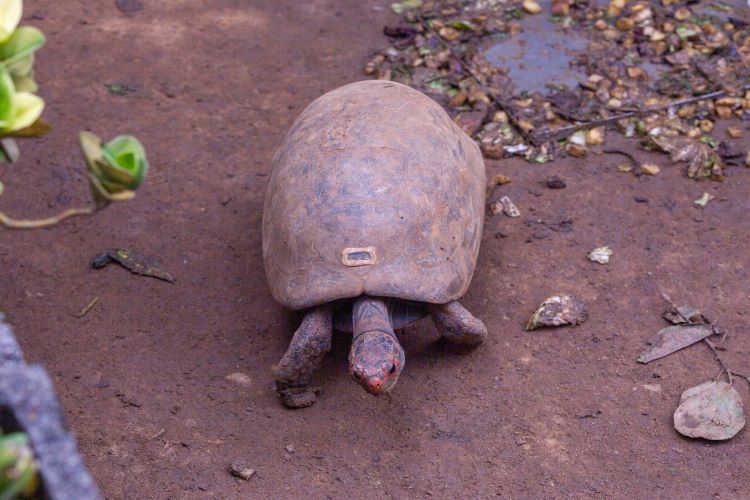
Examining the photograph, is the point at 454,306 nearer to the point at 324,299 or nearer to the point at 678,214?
the point at 324,299

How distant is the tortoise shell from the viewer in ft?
11.8

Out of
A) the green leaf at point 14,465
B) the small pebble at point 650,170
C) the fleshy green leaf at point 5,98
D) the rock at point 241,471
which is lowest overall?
the small pebble at point 650,170

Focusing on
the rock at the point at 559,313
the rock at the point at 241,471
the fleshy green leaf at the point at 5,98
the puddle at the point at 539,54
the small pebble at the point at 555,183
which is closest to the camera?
the fleshy green leaf at the point at 5,98

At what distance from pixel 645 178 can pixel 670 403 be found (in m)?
1.76

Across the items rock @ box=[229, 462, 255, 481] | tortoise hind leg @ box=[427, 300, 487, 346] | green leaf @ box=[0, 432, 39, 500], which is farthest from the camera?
tortoise hind leg @ box=[427, 300, 487, 346]

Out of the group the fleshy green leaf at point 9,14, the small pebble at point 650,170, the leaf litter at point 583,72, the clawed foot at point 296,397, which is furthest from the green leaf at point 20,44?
the small pebble at point 650,170

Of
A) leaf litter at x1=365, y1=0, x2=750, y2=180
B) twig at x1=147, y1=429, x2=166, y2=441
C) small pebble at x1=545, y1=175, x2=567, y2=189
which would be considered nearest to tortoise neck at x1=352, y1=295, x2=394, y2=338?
twig at x1=147, y1=429, x2=166, y2=441

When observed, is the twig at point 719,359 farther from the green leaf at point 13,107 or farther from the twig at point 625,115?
the green leaf at point 13,107

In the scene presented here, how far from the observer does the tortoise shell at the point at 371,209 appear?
11.8ft

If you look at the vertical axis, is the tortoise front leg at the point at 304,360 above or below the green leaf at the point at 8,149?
below

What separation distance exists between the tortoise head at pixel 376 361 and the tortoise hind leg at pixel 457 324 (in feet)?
→ 1.07

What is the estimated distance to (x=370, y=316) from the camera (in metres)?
3.64

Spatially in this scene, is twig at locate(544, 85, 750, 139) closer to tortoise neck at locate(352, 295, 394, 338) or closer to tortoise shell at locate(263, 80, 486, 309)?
tortoise shell at locate(263, 80, 486, 309)

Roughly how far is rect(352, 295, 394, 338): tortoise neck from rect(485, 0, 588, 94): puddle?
2647mm
